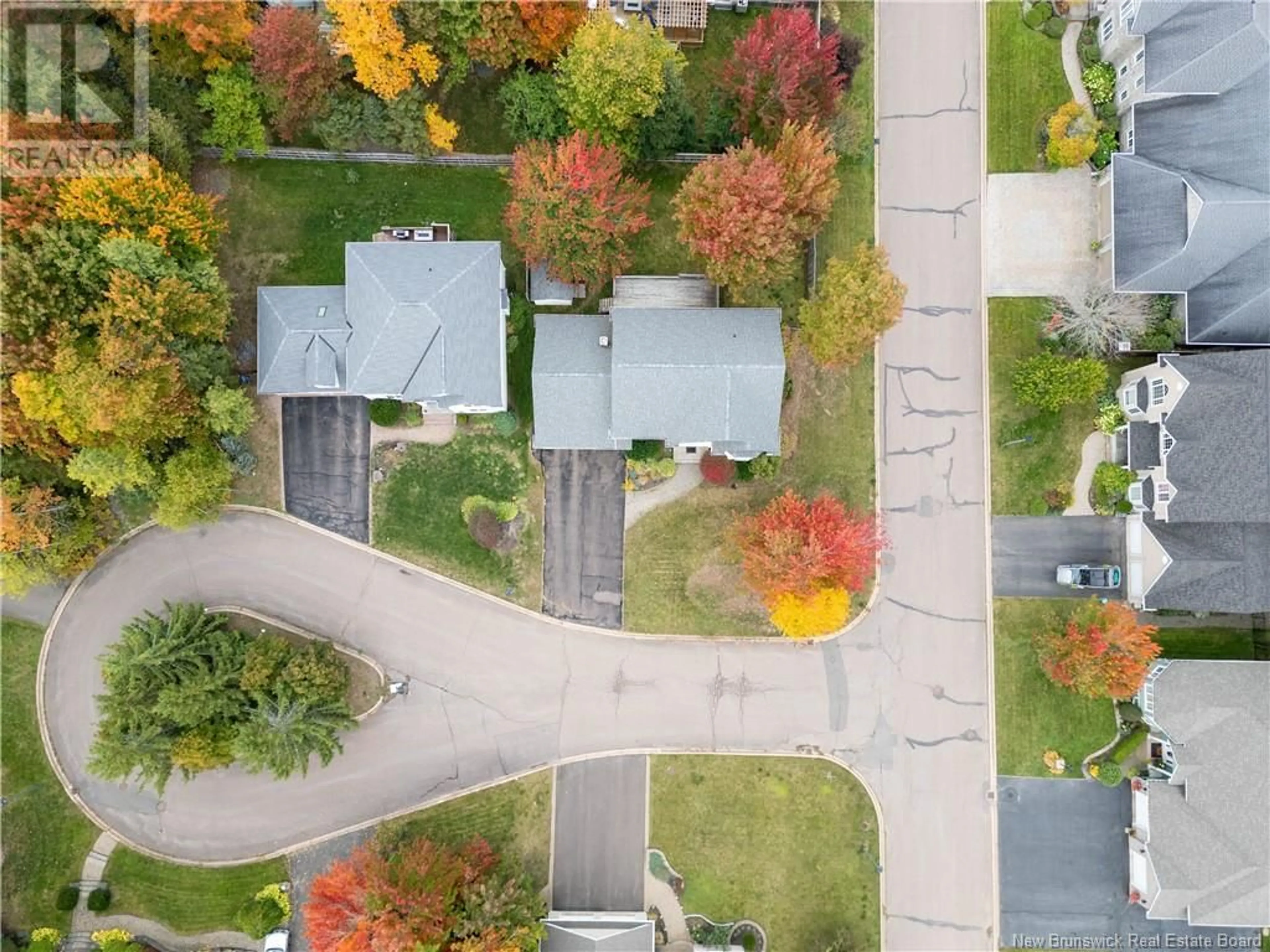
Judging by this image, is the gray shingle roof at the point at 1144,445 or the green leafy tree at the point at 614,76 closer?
the green leafy tree at the point at 614,76

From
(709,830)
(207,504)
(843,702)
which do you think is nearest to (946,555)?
(843,702)

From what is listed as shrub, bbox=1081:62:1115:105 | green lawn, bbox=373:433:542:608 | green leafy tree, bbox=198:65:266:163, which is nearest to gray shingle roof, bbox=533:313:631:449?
green lawn, bbox=373:433:542:608

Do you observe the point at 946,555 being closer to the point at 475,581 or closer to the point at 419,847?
the point at 475,581

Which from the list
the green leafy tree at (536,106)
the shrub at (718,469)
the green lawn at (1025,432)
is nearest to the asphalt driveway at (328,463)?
the green leafy tree at (536,106)

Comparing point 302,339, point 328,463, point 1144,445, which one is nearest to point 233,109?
point 302,339

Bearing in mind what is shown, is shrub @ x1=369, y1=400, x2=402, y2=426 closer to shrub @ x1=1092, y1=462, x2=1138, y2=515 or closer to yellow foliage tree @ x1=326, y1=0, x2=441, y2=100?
yellow foliage tree @ x1=326, y1=0, x2=441, y2=100

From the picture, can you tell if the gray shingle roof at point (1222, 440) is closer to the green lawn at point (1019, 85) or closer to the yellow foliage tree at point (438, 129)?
the green lawn at point (1019, 85)
